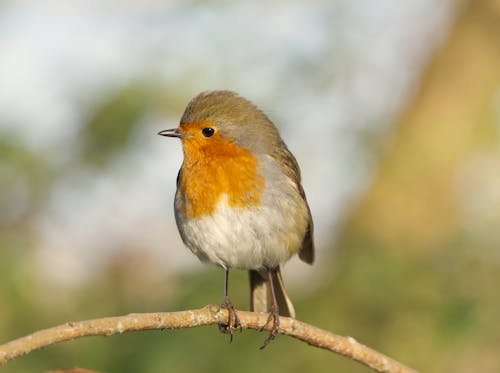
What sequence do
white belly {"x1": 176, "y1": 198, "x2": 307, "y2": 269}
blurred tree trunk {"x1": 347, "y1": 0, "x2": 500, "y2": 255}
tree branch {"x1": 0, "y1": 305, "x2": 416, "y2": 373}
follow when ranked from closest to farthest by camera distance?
tree branch {"x1": 0, "y1": 305, "x2": 416, "y2": 373}, white belly {"x1": 176, "y1": 198, "x2": 307, "y2": 269}, blurred tree trunk {"x1": 347, "y1": 0, "x2": 500, "y2": 255}

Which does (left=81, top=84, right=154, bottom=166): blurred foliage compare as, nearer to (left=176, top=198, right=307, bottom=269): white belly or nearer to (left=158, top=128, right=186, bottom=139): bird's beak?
(left=158, top=128, right=186, bottom=139): bird's beak

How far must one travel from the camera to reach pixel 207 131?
192 inches

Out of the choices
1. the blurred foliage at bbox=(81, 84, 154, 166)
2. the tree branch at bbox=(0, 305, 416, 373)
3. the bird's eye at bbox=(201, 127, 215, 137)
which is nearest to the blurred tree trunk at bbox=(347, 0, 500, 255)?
the blurred foliage at bbox=(81, 84, 154, 166)

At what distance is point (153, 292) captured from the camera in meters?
6.71

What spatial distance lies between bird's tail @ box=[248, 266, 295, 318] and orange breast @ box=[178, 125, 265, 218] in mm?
804

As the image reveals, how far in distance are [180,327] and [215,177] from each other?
152cm

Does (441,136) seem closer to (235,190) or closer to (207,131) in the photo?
(207,131)

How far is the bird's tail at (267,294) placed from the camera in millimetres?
5383

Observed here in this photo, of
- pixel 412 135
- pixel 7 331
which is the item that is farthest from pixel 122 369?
pixel 412 135

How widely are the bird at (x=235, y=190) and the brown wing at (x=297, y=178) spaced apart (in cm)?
1

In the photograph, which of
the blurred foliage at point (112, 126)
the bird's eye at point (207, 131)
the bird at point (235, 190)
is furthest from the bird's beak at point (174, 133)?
the blurred foliage at point (112, 126)

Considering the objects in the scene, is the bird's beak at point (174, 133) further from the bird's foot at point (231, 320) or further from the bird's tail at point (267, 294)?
the bird's foot at point (231, 320)

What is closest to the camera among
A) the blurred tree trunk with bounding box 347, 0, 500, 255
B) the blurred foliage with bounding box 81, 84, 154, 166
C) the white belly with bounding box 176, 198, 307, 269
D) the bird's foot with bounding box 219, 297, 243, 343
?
the bird's foot with bounding box 219, 297, 243, 343

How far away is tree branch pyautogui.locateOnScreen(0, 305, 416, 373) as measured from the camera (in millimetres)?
2629
